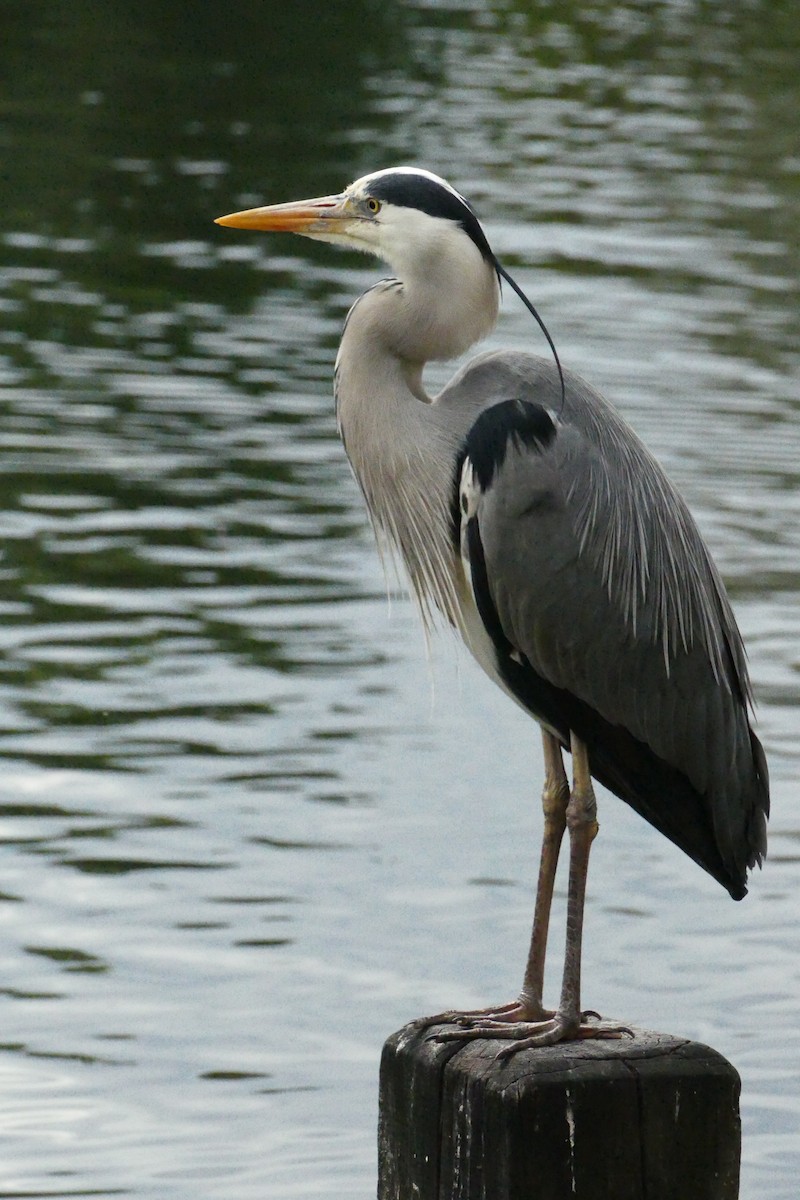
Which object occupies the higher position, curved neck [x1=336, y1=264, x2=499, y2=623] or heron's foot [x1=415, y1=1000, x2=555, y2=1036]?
curved neck [x1=336, y1=264, x2=499, y2=623]

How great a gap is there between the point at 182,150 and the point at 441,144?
2.58 m

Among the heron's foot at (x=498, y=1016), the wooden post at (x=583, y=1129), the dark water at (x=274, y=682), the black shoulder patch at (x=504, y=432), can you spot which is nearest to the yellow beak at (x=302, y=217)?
the black shoulder patch at (x=504, y=432)

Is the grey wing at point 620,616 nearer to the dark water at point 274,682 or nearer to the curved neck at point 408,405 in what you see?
the curved neck at point 408,405

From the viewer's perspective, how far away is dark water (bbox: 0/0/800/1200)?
6.54 m

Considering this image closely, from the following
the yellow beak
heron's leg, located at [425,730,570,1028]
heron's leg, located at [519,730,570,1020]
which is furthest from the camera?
the yellow beak

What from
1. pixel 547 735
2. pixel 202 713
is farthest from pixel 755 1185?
pixel 202 713

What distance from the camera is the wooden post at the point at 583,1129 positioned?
3.80 metres

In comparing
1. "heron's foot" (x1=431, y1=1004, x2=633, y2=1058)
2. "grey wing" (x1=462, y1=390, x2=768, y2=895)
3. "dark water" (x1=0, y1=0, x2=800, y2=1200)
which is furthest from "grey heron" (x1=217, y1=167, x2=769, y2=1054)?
"dark water" (x1=0, y1=0, x2=800, y2=1200)

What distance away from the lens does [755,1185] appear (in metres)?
6.08

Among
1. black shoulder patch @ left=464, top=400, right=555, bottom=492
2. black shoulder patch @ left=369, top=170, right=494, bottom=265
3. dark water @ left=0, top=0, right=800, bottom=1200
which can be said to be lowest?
dark water @ left=0, top=0, right=800, bottom=1200

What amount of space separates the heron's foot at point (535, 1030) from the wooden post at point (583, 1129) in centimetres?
20

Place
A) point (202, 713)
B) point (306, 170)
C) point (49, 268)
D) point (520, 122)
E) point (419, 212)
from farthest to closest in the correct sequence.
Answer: point (520, 122)
point (306, 170)
point (49, 268)
point (202, 713)
point (419, 212)

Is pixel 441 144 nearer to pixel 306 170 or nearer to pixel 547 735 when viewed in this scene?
pixel 306 170

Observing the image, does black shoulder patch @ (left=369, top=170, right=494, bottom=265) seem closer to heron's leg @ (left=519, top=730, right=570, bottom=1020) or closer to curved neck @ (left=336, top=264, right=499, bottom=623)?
curved neck @ (left=336, top=264, right=499, bottom=623)
